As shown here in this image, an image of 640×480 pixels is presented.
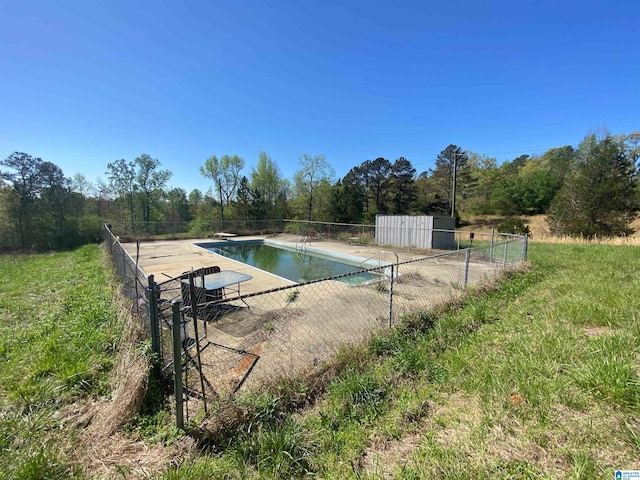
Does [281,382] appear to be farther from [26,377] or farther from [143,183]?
[143,183]

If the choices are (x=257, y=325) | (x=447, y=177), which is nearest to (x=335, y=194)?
(x=447, y=177)

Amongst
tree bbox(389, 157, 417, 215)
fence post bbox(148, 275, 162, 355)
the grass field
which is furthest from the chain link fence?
fence post bbox(148, 275, 162, 355)

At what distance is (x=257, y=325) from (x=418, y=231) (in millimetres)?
10790

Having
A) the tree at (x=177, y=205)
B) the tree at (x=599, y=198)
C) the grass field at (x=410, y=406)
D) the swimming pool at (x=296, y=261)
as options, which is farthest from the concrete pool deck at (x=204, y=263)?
the tree at (x=177, y=205)

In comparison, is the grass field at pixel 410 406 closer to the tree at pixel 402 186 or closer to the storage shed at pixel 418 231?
the storage shed at pixel 418 231

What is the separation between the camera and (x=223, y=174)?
27781 mm

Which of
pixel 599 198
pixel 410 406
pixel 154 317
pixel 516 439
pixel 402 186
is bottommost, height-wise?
pixel 410 406

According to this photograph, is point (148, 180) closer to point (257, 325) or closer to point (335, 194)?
point (335, 194)

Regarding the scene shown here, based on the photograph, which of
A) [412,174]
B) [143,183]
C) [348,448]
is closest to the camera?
[348,448]

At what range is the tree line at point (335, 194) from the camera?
1705 centimetres

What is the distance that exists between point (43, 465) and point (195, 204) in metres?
35.7

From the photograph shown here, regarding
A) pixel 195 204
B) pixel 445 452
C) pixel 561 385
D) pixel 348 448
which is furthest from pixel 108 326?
pixel 195 204

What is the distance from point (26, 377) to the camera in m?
2.44

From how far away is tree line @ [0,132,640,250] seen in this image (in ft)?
55.9
